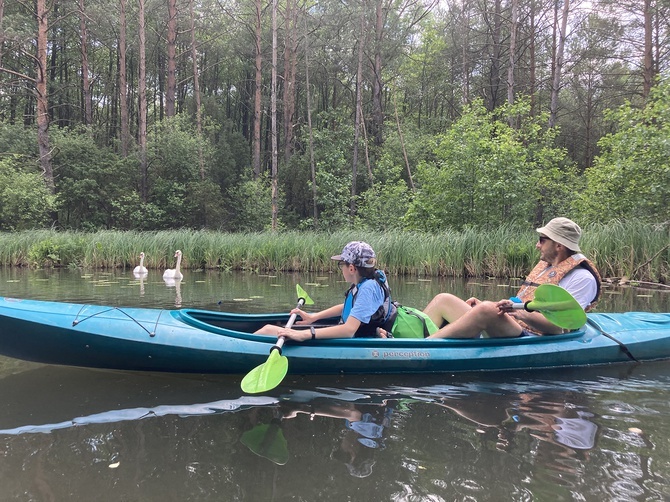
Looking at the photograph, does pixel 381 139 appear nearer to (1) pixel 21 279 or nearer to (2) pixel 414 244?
(2) pixel 414 244

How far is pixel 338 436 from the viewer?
252 cm

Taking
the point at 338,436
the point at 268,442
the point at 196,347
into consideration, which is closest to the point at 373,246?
the point at 196,347

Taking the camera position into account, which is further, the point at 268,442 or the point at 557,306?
the point at 557,306

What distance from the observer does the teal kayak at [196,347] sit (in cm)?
334

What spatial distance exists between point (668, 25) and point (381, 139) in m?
11.2

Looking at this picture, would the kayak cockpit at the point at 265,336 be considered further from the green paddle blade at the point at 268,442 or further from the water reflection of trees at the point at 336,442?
the green paddle blade at the point at 268,442

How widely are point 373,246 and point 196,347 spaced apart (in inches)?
300

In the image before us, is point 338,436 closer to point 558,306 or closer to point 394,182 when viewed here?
point 558,306

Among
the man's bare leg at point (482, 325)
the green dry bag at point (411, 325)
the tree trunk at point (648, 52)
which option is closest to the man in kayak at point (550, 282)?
the man's bare leg at point (482, 325)

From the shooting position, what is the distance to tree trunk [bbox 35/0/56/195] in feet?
50.1

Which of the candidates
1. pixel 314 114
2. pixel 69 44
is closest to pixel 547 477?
pixel 314 114

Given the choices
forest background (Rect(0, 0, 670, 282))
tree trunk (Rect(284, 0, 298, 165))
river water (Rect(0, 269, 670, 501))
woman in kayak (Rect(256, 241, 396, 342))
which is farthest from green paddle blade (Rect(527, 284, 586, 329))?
tree trunk (Rect(284, 0, 298, 165))

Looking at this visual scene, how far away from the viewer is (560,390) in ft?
11.1

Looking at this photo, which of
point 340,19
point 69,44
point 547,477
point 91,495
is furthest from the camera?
point 69,44
